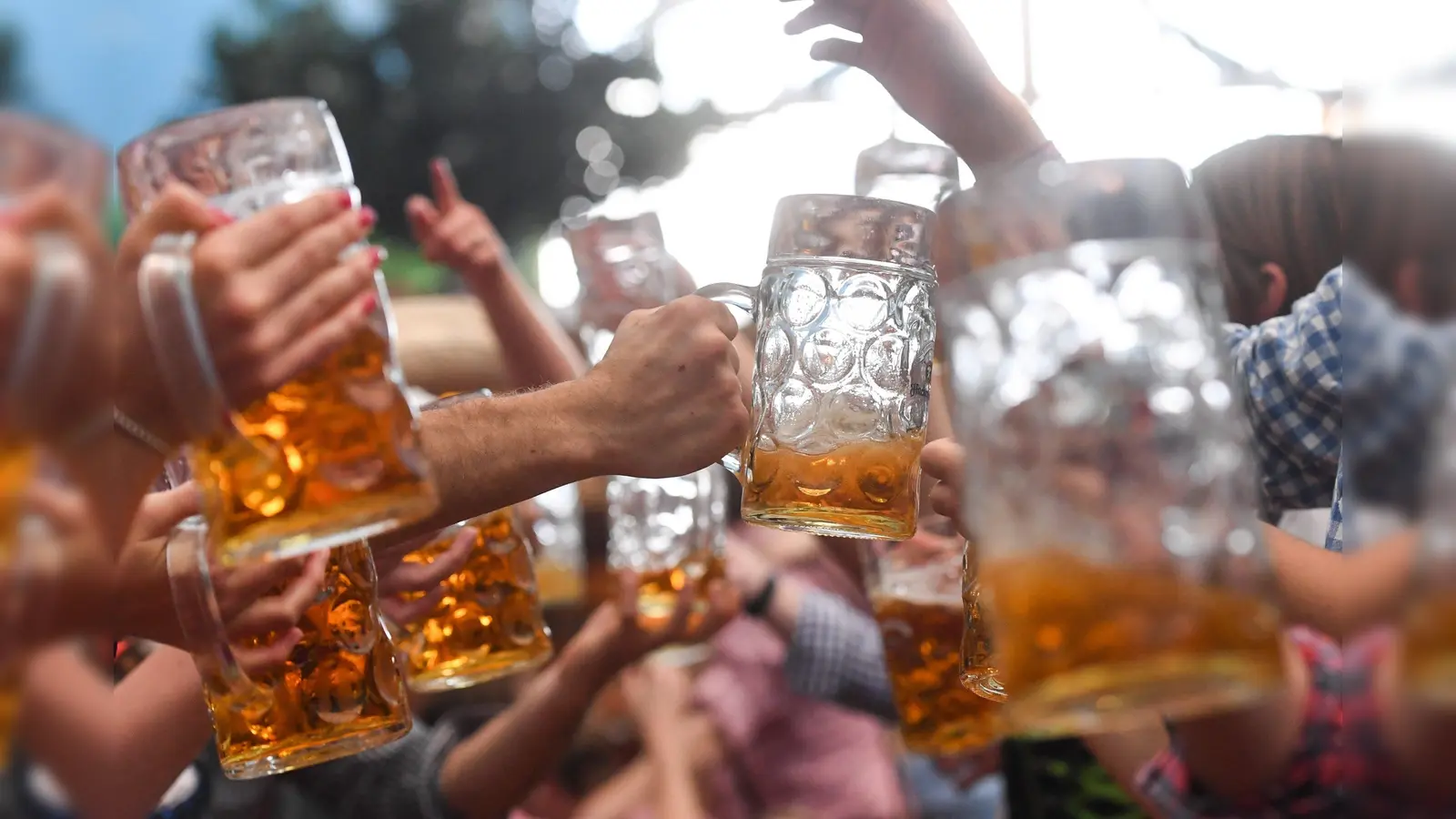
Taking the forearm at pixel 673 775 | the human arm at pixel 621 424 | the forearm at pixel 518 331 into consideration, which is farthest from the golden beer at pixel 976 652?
the forearm at pixel 673 775

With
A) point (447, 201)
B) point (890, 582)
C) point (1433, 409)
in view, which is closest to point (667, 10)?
point (447, 201)

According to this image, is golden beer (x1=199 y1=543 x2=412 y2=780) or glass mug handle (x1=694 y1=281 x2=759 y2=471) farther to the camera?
glass mug handle (x1=694 y1=281 x2=759 y2=471)

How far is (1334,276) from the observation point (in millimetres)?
1128

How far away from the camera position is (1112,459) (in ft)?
1.86

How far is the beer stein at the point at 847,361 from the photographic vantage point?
937 millimetres

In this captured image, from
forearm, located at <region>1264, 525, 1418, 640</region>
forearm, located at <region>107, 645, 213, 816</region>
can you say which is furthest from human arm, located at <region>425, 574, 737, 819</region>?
forearm, located at <region>1264, 525, 1418, 640</region>

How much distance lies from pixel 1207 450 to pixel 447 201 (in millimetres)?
1365

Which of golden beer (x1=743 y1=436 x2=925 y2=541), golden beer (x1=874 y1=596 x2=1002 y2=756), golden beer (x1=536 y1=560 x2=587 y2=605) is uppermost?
golden beer (x1=743 y1=436 x2=925 y2=541)

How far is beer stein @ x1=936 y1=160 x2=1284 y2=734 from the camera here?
55cm

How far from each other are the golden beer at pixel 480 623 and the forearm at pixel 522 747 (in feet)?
1.73

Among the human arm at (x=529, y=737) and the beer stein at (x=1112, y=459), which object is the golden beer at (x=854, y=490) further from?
the human arm at (x=529, y=737)

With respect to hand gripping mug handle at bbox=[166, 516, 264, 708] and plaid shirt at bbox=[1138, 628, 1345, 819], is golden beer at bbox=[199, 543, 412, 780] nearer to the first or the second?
hand gripping mug handle at bbox=[166, 516, 264, 708]

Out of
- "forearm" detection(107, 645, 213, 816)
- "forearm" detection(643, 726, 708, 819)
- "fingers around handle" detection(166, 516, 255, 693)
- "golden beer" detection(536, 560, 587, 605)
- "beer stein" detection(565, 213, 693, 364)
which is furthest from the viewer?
"forearm" detection(643, 726, 708, 819)

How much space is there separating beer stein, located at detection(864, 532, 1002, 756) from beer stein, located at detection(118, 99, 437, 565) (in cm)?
59
